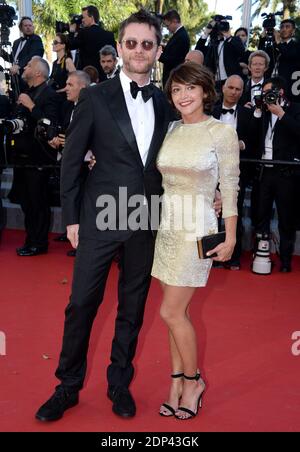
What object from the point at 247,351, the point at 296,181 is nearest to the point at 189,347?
the point at 247,351

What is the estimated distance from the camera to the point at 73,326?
2.52 meters

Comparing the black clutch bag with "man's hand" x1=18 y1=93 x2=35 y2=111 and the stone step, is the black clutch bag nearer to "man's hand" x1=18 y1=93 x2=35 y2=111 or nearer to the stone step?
"man's hand" x1=18 y1=93 x2=35 y2=111

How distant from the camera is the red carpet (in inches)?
101

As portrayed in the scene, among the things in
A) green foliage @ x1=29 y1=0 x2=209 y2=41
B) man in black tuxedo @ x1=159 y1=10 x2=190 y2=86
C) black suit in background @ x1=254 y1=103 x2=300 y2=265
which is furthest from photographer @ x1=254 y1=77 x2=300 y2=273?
green foliage @ x1=29 y1=0 x2=209 y2=41

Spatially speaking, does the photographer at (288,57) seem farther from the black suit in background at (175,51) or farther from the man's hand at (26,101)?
the man's hand at (26,101)

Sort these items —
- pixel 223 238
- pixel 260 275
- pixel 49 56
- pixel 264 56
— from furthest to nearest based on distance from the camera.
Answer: pixel 49 56, pixel 264 56, pixel 260 275, pixel 223 238

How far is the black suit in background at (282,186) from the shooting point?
5027 millimetres

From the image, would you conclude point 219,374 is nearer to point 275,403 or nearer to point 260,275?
point 275,403

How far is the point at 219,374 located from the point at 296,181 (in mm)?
2533

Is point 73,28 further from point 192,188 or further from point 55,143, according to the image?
point 192,188

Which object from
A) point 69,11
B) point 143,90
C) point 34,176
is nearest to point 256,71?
point 34,176

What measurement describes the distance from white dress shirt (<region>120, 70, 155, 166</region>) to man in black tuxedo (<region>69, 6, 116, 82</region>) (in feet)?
15.6

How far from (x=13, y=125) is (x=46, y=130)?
14.8 inches

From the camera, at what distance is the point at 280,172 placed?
5027mm
